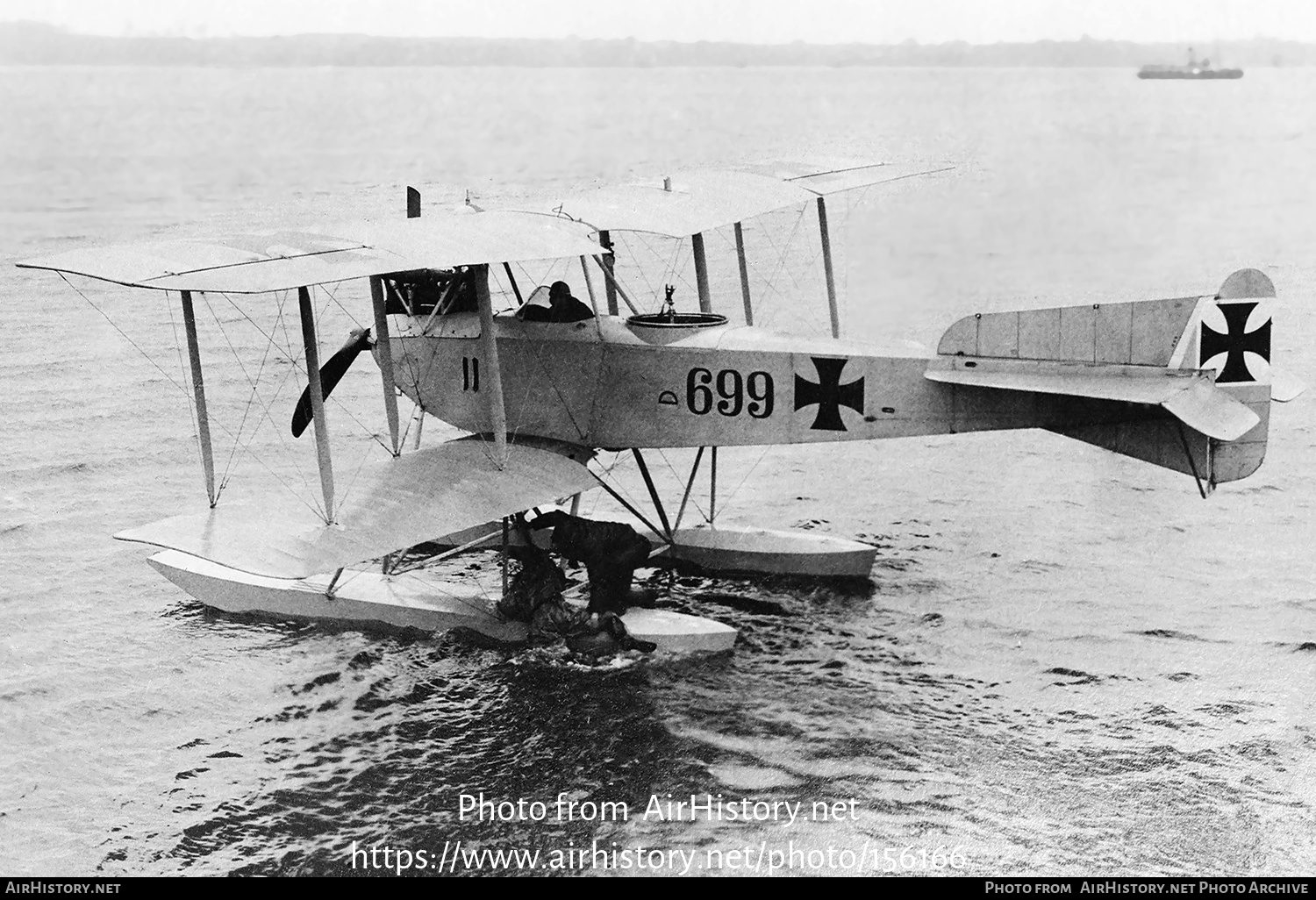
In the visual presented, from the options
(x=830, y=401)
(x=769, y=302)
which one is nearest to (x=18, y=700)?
(x=830, y=401)

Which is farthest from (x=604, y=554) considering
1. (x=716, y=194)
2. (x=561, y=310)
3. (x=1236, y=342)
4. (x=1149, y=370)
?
(x=1236, y=342)

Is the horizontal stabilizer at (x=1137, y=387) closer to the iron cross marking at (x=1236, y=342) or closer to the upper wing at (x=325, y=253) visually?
the iron cross marking at (x=1236, y=342)

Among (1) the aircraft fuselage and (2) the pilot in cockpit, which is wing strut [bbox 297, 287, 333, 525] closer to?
(1) the aircraft fuselage

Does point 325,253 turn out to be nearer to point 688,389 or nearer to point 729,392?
point 688,389

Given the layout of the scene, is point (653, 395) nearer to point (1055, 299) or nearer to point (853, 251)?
point (1055, 299)

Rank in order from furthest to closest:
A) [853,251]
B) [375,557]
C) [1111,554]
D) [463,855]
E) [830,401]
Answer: [853,251]
[1111,554]
[830,401]
[375,557]
[463,855]
